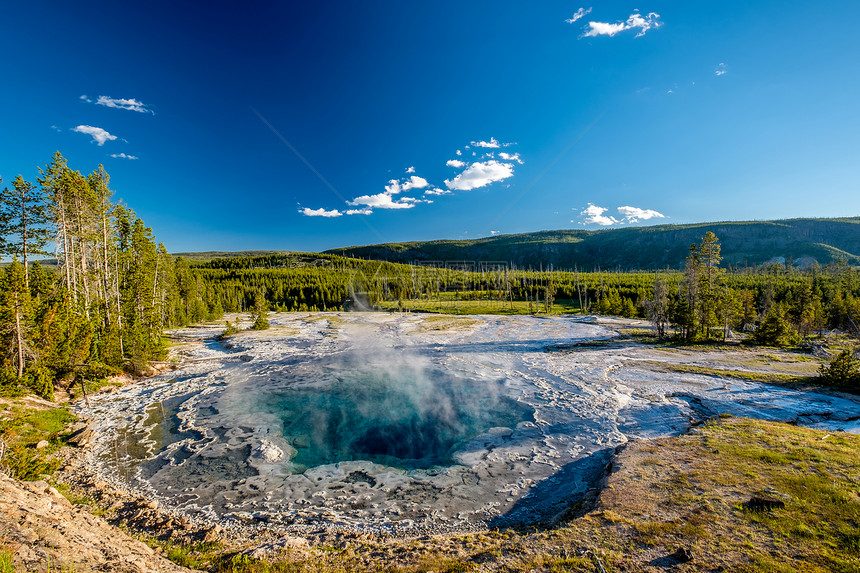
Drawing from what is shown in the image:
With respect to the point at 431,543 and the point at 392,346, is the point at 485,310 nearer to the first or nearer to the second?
the point at 392,346

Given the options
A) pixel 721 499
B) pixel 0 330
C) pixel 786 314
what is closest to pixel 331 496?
pixel 721 499

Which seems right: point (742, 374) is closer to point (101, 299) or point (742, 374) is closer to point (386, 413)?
point (386, 413)

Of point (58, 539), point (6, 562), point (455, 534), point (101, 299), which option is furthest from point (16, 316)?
point (455, 534)

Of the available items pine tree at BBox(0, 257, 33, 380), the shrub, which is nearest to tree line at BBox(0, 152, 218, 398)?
pine tree at BBox(0, 257, 33, 380)

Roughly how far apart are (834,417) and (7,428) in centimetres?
3802

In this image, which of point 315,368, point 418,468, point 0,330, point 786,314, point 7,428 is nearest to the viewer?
point 7,428

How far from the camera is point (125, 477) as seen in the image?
43.7 ft

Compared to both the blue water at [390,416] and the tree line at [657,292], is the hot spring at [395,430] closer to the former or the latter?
the blue water at [390,416]

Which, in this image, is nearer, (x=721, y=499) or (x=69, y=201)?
(x=721, y=499)

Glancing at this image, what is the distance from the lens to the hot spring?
11.9 metres

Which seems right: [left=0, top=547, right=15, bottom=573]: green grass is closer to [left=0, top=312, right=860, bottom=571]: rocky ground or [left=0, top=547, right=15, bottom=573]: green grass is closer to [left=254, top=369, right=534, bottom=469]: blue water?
[left=0, top=312, right=860, bottom=571]: rocky ground

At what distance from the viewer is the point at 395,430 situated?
1848 cm

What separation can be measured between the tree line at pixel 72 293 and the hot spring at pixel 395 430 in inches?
131

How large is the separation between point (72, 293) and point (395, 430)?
25951mm
